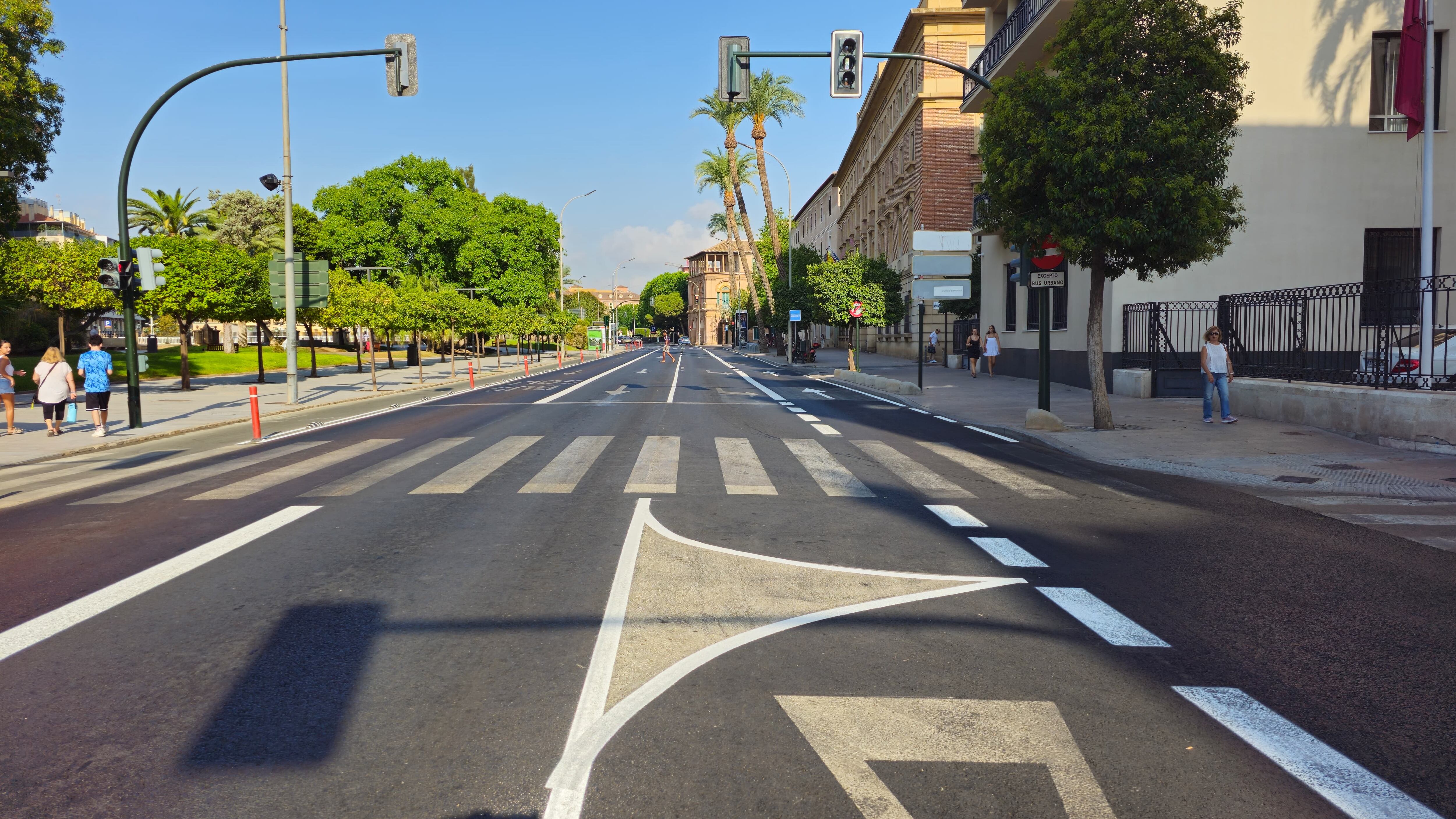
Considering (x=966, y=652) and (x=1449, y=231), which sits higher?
(x=1449, y=231)

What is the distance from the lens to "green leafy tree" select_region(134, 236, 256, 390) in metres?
26.7

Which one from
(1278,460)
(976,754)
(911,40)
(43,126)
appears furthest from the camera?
(911,40)

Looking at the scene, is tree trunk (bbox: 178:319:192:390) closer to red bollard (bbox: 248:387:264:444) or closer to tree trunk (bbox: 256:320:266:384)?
tree trunk (bbox: 256:320:266:384)

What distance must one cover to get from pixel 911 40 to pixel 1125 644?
46320 mm

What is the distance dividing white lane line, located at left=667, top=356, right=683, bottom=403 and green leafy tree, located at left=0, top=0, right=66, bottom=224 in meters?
17.5

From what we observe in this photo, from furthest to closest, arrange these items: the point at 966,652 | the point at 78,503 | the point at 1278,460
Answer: the point at 1278,460 → the point at 78,503 → the point at 966,652

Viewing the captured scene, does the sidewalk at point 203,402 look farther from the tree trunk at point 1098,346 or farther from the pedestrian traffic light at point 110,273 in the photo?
the tree trunk at point 1098,346

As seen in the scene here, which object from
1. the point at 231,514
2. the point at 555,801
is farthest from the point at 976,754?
the point at 231,514

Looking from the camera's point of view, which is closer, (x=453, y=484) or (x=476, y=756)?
(x=476, y=756)

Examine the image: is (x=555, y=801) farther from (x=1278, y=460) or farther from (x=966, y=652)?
(x=1278, y=460)

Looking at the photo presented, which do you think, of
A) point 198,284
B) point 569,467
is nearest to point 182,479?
point 569,467

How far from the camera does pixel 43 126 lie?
82.0 feet

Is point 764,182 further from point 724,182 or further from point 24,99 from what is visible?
point 24,99

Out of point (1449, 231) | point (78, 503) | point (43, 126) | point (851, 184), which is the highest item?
point (851, 184)
